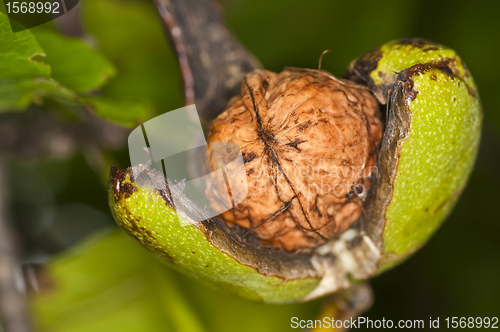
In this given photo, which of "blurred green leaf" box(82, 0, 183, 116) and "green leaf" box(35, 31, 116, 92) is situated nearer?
"green leaf" box(35, 31, 116, 92)

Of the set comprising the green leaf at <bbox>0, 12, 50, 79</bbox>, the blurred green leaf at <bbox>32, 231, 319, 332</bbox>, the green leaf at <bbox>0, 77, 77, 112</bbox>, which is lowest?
the blurred green leaf at <bbox>32, 231, 319, 332</bbox>

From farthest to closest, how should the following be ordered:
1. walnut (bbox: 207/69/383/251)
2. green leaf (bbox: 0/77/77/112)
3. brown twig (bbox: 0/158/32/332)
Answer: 1. brown twig (bbox: 0/158/32/332)
2. green leaf (bbox: 0/77/77/112)
3. walnut (bbox: 207/69/383/251)

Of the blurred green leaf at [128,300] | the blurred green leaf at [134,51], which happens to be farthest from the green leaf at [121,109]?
the blurred green leaf at [128,300]

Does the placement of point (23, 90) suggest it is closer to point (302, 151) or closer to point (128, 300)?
point (302, 151)

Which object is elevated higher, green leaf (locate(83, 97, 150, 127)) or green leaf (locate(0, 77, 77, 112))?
green leaf (locate(0, 77, 77, 112))

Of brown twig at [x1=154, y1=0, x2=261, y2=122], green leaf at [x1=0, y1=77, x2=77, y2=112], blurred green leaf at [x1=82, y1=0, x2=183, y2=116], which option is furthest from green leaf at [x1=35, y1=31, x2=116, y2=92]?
blurred green leaf at [x1=82, y1=0, x2=183, y2=116]

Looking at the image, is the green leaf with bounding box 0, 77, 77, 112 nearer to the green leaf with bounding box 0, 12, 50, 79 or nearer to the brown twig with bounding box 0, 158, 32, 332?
the green leaf with bounding box 0, 12, 50, 79

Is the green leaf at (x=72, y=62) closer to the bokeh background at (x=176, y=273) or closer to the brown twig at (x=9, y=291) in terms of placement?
the bokeh background at (x=176, y=273)
